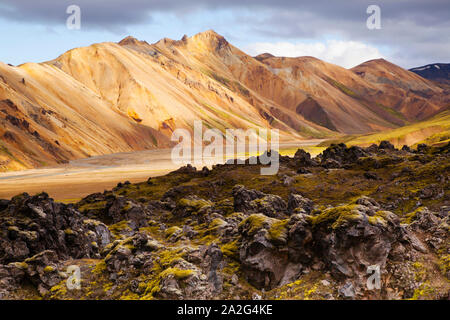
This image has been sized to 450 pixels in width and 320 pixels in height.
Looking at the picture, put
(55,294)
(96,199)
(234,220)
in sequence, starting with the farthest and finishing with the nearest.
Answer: (96,199) < (234,220) < (55,294)

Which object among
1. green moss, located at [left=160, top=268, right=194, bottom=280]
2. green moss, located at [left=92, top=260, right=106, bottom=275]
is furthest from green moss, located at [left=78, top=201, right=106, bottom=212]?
green moss, located at [left=160, top=268, right=194, bottom=280]

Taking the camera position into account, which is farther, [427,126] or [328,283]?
[427,126]

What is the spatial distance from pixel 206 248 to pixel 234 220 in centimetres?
1160

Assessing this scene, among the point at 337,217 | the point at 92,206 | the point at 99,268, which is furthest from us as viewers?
the point at 92,206

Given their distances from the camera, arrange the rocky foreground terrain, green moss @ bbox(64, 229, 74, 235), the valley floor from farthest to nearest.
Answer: the valley floor
green moss @ bbox(64, 229, 74, 235)
the rocky foreground terrain

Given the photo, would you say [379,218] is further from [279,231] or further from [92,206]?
[92,206]

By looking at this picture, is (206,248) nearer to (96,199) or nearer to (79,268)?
(79,268)

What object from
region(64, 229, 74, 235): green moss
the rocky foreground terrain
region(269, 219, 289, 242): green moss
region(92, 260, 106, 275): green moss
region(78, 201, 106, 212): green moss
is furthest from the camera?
region(78, 201, 106, 212): green moss

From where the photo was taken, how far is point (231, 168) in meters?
95.9

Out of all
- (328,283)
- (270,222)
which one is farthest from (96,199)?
(328,283)

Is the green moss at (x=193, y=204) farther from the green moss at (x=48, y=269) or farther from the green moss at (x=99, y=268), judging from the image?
the green moss at (x=48, y=269)

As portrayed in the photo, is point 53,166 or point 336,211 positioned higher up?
point 336,211

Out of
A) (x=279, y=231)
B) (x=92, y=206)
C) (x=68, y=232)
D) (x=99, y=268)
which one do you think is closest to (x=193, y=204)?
(x=92, y=206)

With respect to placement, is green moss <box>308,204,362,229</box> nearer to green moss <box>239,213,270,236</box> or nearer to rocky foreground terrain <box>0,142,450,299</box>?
rocky foreground terrain <box>0,142,450,299</box>
